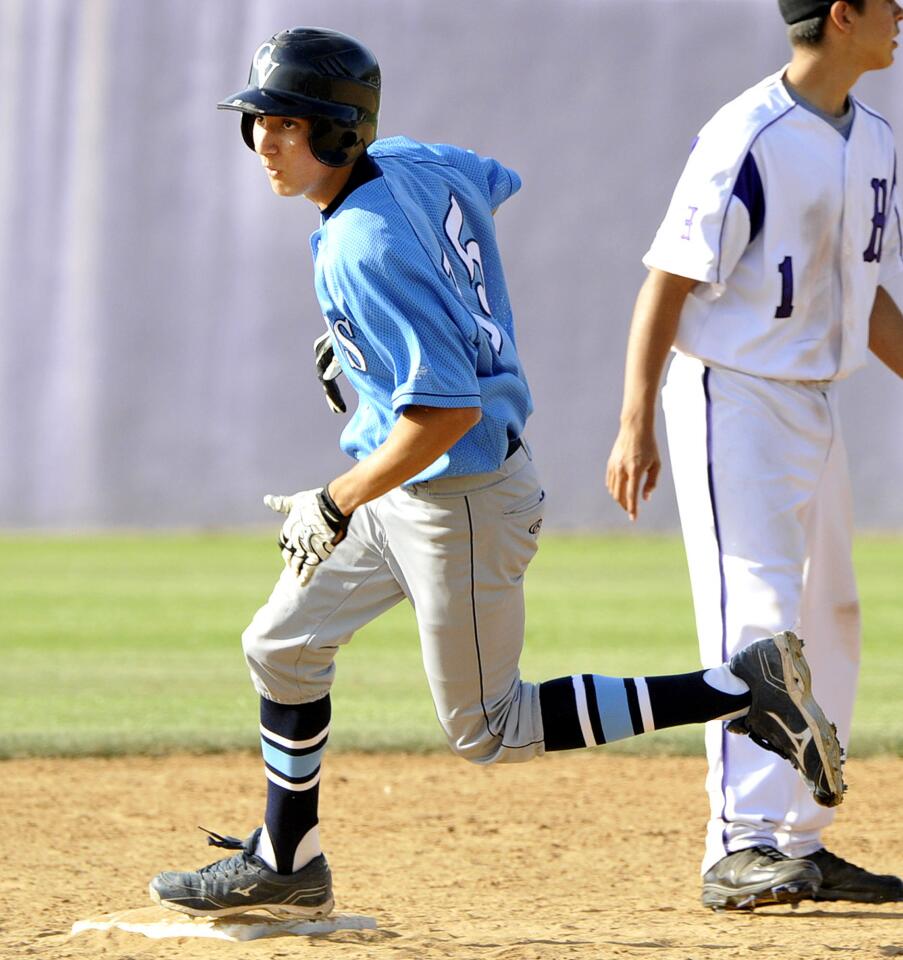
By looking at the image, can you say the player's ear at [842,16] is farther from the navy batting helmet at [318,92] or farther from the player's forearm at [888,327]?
the navy batting helmet at [318,92]

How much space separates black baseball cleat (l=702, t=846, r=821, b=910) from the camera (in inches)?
130

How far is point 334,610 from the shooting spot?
2990mm

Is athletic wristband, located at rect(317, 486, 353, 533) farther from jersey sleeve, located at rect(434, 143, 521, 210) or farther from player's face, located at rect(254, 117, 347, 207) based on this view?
jersey sleeve, located at rect(434, 143, 521, 210)

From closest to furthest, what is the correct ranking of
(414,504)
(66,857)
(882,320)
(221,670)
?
(414,504)
(882,320)
(66,857)
(221,670)

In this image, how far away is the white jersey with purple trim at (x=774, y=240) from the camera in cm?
329

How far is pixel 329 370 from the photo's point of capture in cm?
317

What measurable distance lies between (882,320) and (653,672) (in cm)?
293

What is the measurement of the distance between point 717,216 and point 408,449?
1033 mm

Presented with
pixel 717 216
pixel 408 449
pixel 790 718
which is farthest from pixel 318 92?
pixel 790 718

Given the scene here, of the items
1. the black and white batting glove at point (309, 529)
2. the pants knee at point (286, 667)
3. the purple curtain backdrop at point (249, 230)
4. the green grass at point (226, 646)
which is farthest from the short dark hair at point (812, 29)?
the purple curtain backdrop at point (249, 230)

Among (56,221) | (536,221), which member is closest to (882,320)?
(536,221)

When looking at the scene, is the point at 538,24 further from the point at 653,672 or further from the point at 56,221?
the point at 653,672

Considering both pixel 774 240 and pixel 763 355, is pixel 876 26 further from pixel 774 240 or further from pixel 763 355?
pixel 763 355

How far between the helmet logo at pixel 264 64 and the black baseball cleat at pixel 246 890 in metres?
1.53
